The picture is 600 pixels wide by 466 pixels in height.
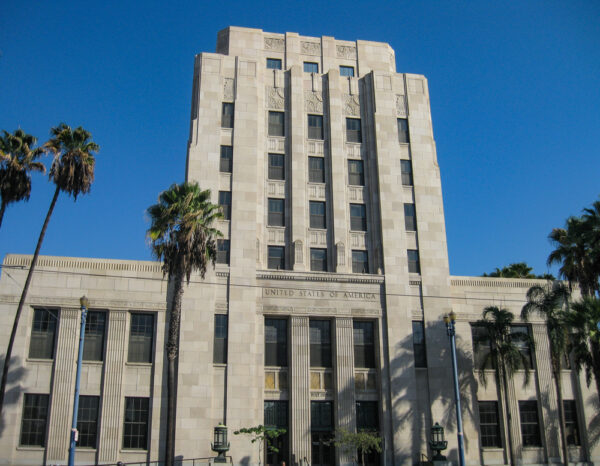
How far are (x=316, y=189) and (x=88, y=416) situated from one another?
22088 millimetres

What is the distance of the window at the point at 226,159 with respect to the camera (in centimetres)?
4494

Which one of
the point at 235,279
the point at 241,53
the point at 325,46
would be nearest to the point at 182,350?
the point at 235,279

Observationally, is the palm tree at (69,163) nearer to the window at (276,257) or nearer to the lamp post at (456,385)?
the window at (276,257)

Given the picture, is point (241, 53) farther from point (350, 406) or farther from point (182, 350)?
point (350, 406)

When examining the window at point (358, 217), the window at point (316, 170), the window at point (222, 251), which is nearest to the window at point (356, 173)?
the window at point (358, 217)

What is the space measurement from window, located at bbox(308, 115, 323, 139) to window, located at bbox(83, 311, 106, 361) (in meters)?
20.5

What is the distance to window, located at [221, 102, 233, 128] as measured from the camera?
46281 millimetres

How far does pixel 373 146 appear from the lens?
47.8 meters

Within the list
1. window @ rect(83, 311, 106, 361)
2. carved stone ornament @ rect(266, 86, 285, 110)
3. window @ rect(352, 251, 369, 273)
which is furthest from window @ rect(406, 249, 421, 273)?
window @ rect(83, 311, 106, 361)

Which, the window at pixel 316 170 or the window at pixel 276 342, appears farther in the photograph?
the window at pixel 316 170

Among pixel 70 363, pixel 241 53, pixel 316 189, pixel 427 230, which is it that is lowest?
pixel 70 363

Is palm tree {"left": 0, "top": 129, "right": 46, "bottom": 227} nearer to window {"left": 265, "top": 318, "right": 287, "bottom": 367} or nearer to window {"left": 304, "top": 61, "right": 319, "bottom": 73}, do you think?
window {"left": 265, "top": 318, "right": 287, "bottom": 367}

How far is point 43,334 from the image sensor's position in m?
→ 38.8

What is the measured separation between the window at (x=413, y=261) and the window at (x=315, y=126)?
11.4 metres
